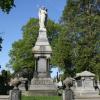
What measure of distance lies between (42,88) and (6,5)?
8.58 m

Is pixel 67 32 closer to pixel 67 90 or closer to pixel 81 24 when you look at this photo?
pixel 81 24

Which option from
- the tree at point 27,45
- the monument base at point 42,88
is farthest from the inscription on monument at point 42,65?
the tree at point 27,45

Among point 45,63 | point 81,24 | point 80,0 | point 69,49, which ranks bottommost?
point 45,63

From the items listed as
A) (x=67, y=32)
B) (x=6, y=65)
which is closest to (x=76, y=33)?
(x=67, y=32)

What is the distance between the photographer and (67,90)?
1900cm

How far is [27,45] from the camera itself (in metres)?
59.8

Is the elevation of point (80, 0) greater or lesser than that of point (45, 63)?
greater

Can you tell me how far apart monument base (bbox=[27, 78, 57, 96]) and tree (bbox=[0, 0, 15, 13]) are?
309 inches

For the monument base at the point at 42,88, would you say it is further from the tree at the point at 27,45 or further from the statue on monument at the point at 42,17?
the tree at the point at 27,45

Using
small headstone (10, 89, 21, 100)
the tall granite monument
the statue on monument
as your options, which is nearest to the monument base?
the tall granite monument

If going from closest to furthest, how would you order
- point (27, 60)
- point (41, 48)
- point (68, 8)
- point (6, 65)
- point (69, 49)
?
point (41, 48) < point (69, 49) < point (68, 8) < point (27, 60) < point (6, 65)

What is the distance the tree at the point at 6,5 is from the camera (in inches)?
992

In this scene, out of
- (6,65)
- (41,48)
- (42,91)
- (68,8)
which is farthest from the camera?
(6,65)

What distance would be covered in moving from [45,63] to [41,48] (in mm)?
1418
